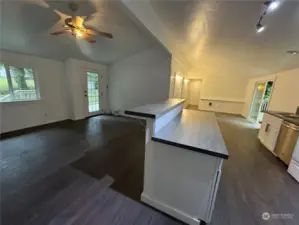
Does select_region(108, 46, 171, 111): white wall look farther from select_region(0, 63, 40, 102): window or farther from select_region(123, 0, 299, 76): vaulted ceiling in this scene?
select_region(0, 63, 40, 102): window

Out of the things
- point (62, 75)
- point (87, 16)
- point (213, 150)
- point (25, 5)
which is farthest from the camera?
point (62, 75)

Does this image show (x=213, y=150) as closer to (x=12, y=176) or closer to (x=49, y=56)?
(x=12, y=176)

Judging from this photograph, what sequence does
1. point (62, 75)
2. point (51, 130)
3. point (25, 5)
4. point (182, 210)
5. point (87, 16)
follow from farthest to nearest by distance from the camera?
point (62, 75) < point (51, 130) < point (87, 16) < point (25, 5) < point (182, 210)

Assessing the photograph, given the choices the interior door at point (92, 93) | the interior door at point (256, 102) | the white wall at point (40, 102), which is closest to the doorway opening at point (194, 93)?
the interior door at point (256, 102)

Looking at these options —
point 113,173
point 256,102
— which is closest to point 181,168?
point 113,173

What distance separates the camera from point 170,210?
148 centimetres

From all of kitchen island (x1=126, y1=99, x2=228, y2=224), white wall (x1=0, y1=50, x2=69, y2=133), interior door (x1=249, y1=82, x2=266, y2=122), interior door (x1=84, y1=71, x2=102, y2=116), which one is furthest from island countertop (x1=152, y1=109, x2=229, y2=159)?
interior door (x1=249, y1=82, x2=266, y2=122)

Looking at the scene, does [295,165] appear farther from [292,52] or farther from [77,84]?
[77,84]

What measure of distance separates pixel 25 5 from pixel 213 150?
3.38 meters

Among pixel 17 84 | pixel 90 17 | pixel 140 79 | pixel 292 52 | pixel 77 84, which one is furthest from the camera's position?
pixel 140 79

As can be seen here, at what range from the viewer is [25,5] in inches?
86.7

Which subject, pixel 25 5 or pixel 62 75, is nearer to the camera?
pixel 25 5

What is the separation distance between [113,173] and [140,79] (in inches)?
149

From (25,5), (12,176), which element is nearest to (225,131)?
(12,176)
